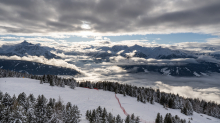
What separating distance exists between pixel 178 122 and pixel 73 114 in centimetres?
5613

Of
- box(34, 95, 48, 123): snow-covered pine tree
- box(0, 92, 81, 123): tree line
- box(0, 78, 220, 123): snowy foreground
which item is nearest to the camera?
box(0, 92, 81, 123): tree line

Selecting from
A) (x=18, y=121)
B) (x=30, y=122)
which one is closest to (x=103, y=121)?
(x=30, y=122)

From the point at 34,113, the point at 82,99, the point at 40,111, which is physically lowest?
the point at 82,99

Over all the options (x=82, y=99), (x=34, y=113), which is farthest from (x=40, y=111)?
(x=82, y=99)

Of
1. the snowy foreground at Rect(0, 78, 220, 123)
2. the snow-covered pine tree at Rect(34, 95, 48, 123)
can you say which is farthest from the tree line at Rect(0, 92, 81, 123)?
the snowy foreground at Rect(0, 78, 220, 123)

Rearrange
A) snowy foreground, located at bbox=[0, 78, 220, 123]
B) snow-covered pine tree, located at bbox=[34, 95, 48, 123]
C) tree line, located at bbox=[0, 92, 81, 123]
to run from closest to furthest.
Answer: tree line, located at bbox=[0, 92, 81, 123] → snow-covered pine tree, located at bbox=[34, 95, 48, 123] → snowy foreground, located at bbox=[0, 78, 220, 123]

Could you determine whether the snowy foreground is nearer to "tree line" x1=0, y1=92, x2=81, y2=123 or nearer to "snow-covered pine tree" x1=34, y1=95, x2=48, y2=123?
"tree line" x1=0, y1=92, x2=81, y2=123

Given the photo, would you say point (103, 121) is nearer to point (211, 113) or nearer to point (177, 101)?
point (177, 101)

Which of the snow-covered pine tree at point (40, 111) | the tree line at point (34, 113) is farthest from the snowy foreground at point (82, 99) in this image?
the snow-covered pine tree at point (40, 111)

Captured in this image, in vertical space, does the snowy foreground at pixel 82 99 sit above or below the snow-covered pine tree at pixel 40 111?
below

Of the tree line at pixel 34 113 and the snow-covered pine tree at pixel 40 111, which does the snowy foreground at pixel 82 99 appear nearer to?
the tree line at pixel 34 113

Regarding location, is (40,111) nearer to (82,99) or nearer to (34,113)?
(34,113)

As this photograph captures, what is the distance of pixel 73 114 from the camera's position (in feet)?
109

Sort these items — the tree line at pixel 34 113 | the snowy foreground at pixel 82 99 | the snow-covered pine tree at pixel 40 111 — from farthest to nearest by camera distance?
the snowy foreground at pixel 82 99 < the snow-covered pine tree at pixel 40 111 < the tree line at pixel 34 113
